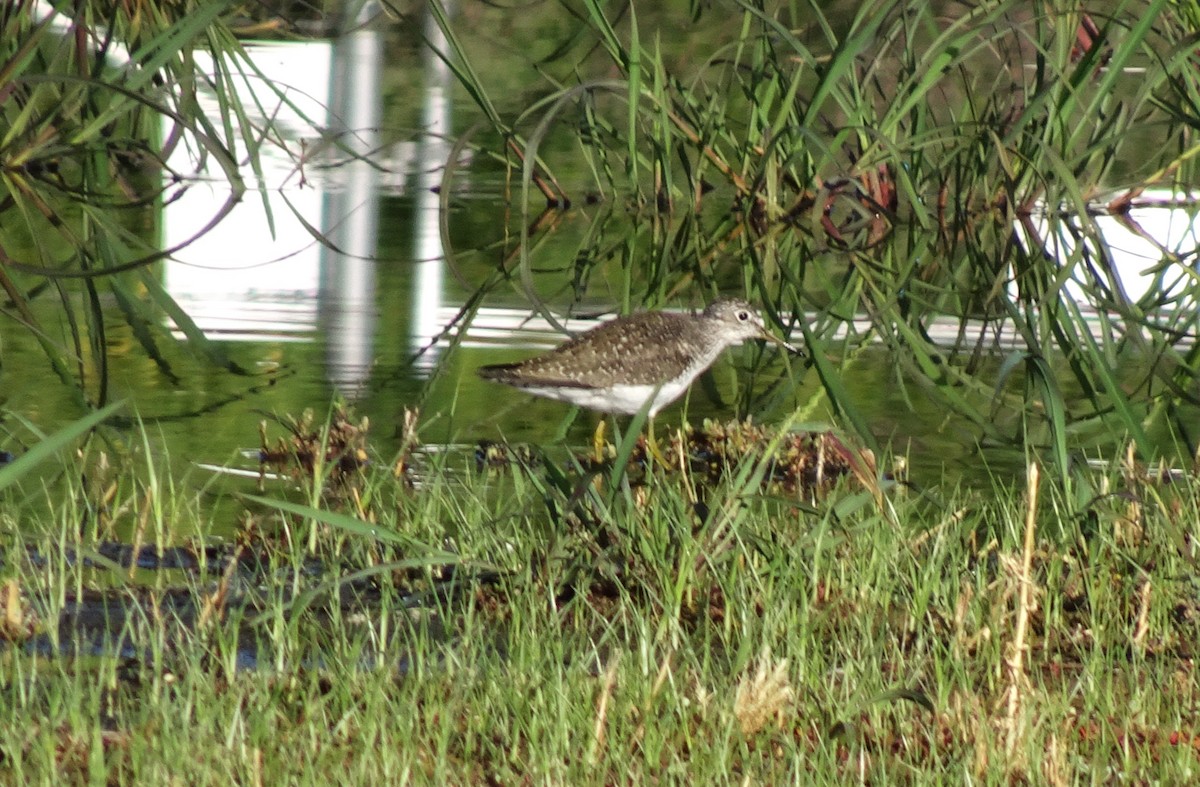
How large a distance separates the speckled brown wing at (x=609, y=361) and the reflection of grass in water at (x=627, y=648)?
4.19ft

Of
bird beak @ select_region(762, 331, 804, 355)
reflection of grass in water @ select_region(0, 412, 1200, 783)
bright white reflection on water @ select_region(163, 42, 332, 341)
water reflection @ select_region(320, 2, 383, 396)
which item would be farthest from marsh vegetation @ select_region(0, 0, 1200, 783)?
bright white reflection on water @ select_region(163, 42, 332, 341)

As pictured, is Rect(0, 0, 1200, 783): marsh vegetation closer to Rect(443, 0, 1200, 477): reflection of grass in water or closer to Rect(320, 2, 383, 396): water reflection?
Rect(443, 0, 1200, 477): reflection of grass in water

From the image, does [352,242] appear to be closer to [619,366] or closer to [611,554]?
[619,366]

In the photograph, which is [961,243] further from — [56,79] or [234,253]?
[56,79]

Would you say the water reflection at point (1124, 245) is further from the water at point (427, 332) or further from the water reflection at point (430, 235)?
the water reflection at point (430, 235)

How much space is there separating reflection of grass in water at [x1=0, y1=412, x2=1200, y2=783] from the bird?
1290 mm

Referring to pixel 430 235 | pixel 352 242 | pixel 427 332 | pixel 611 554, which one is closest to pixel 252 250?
pixel 352 242

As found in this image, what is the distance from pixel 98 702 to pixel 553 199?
8.54 meters

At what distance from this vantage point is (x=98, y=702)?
12.0 ft

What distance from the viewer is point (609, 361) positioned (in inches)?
269

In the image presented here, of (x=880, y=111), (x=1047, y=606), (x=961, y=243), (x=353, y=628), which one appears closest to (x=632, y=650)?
(x=353, y=628)

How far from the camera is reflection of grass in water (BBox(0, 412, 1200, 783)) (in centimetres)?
362

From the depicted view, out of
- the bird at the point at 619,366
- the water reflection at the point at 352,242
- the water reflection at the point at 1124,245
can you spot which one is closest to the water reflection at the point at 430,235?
the water reflection at the point at 352,242

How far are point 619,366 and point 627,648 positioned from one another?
8.87 ft
